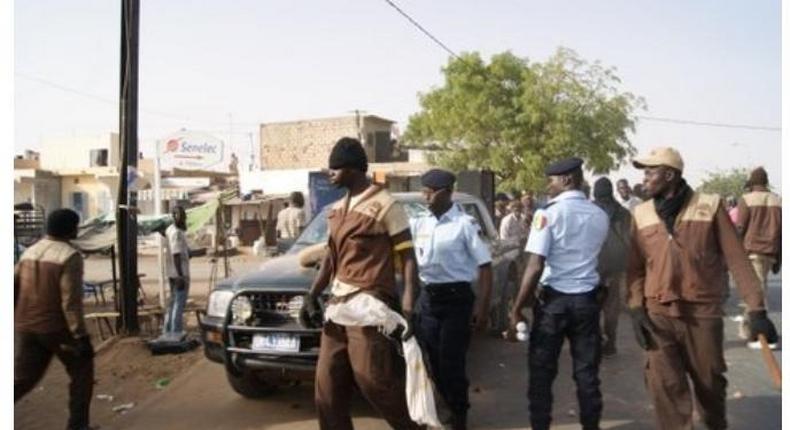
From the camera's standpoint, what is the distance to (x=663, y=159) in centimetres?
388

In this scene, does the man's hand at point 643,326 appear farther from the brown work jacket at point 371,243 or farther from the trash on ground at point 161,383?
the trash on ground at point 161,383

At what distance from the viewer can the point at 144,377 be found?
6719 mm

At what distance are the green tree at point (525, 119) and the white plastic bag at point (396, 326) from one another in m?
21.3

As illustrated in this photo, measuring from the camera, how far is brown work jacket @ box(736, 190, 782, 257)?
7254 millimetres

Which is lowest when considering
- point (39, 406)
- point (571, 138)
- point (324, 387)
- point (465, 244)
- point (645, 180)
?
point (39, 406)

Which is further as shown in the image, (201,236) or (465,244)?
(201,236)

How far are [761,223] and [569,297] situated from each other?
422 centimetres

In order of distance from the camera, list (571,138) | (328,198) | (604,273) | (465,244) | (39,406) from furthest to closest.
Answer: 1. (571,138)
2. (328,198)
3. (604,273)
4. (39,406)
5. (465,244)

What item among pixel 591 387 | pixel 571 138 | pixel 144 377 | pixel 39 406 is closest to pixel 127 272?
pixel 144 377

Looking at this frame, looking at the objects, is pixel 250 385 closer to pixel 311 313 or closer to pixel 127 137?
pixel 311 313

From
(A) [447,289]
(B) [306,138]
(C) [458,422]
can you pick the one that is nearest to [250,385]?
(C) [458,422]

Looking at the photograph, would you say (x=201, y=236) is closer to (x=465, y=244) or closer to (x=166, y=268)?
(x=166, y=268)

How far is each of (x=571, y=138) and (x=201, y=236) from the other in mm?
15602

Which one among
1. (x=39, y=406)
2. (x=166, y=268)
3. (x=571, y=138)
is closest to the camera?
(x=39, y=406)
